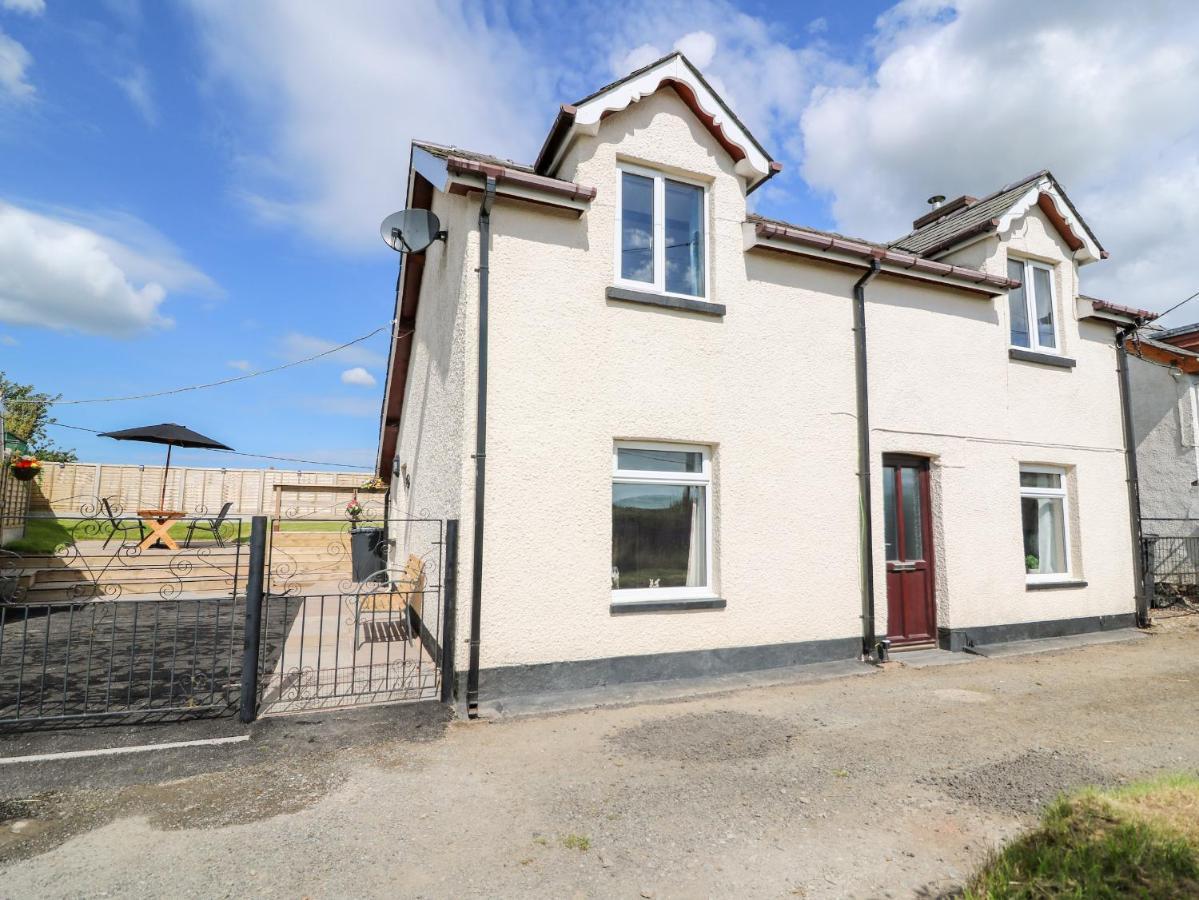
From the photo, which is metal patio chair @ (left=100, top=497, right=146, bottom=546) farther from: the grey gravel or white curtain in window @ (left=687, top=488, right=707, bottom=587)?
the grey gravel

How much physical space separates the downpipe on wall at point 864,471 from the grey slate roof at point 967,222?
8.03 feet

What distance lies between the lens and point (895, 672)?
709cm

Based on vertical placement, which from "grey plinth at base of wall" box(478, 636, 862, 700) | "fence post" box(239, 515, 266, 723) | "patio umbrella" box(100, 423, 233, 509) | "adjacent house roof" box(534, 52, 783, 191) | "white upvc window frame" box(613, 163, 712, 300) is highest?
"adjacent house roof" box(534, 52, 783, 191)

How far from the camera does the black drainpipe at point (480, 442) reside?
5617 mm

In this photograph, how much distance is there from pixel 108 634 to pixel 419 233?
682 centimetres

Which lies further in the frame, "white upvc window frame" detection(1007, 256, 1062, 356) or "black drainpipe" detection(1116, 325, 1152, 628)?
"black drainpipe" detection(1116, 325, 1152, 628)

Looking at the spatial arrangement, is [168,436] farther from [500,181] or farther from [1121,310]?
[1121,310]

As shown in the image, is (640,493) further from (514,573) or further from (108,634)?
(108,634)

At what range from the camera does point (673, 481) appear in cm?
682

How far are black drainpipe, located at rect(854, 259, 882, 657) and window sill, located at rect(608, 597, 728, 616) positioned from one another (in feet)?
6.51

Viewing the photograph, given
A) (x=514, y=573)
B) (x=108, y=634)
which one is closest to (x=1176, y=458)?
(x=514, y=573)

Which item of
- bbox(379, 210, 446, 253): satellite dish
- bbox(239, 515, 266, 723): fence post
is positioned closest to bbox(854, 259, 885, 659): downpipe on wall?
bbox(379, 210, 446, 253): satellite dish

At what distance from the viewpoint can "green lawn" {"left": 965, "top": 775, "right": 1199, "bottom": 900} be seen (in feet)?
8.48

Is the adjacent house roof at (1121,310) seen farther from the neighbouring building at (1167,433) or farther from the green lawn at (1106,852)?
the green lawn at (1106,852)
